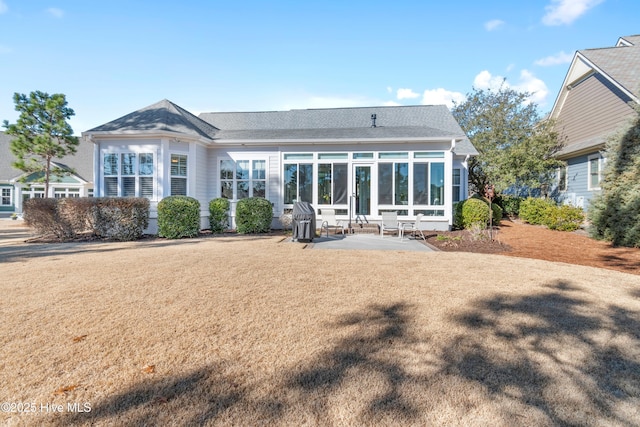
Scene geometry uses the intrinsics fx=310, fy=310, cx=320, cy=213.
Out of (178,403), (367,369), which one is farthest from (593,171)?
(178,403)

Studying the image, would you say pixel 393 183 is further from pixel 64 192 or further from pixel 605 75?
pixel 64 192

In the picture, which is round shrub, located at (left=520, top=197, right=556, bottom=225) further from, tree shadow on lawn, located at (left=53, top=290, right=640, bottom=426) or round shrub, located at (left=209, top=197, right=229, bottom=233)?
round shrub, located at (left=209, top=197, right=229, bottom=233)

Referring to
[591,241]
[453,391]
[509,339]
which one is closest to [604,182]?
[591,241]

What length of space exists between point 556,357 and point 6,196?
→ 3717 cm

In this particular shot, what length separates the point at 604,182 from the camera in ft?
34.0

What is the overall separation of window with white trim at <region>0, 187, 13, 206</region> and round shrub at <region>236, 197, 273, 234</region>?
27.5 metres

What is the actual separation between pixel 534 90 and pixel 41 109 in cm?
3230

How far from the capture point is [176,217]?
10.3 meters

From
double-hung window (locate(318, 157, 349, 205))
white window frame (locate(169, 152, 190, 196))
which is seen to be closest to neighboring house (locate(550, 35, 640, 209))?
double-hung window (locate(318, 157, 349, 205))

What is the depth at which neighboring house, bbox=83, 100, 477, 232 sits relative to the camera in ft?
39.1

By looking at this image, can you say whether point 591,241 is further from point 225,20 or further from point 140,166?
point 140,166

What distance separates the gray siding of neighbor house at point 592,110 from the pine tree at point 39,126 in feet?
88.2

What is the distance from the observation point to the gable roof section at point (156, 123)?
11766 millimetres

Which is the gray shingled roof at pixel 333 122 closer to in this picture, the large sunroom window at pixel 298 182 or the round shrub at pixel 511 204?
the large sunroom window at pixel 298 182
